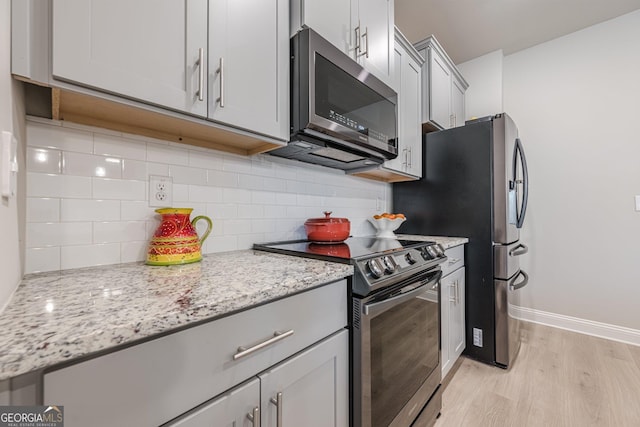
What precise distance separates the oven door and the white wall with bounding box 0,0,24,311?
913mm

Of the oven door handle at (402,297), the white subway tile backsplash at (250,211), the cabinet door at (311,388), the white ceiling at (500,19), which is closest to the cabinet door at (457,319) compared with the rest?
the oven door handle at (402,297)

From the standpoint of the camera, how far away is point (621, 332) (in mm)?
2293

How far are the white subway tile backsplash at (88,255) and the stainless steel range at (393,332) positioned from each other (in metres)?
0.59

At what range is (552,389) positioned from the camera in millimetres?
1680

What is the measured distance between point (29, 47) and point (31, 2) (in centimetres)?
11

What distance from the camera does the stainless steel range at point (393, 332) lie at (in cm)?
95

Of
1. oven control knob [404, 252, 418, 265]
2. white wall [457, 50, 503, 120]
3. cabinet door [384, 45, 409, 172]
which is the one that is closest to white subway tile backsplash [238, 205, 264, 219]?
oven control knob [404, 252, 418, 265]

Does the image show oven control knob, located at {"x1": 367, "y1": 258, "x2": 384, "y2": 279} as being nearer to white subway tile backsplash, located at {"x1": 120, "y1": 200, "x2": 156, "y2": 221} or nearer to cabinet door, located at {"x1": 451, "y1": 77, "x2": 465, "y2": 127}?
white subway tile backsplash, located at {"x1": 120, "y1": 200, "x2": 156, "y2": 221}

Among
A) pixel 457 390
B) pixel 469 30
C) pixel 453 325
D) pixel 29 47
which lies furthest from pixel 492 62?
pixel 29 47

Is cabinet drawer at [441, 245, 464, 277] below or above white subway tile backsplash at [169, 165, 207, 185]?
below

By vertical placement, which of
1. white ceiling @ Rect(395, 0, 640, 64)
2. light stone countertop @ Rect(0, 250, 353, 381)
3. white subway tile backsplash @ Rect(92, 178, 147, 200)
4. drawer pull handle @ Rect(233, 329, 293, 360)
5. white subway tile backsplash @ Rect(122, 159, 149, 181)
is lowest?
drawer pull handle @ Rect(233, 329, 293, 360)

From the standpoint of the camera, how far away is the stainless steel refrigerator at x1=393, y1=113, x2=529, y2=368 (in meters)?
1.92

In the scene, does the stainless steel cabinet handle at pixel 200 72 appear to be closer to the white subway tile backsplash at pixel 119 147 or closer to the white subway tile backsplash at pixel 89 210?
the white subway tile backsplash at pixel 119 147

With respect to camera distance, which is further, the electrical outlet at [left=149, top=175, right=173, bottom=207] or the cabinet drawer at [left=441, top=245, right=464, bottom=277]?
the cabinet drawer at [left=441, top=245, right=464, bottom=277]
